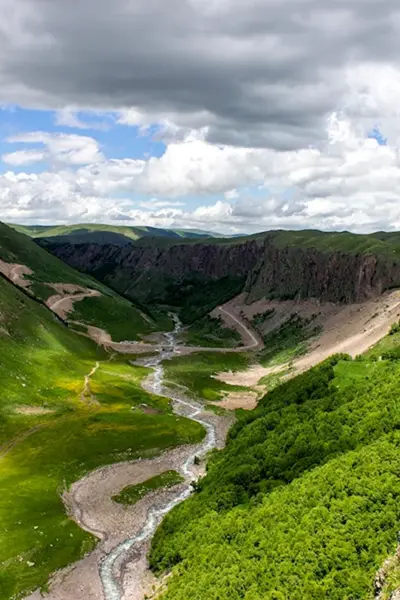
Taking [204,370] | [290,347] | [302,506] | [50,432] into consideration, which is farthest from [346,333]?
[302,506]

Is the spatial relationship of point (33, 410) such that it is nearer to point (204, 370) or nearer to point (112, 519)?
point (112, 519)

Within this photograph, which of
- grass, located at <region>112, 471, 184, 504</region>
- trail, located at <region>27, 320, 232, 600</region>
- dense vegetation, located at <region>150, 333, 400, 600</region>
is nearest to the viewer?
dense vegetation, located at <region>150, 333, 400, 600</region>

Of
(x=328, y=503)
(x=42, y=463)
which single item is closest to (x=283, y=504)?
(x=328, y=503)

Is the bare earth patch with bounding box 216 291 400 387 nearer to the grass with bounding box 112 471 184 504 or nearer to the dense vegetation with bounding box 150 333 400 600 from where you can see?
the grass with bounding box 112 471 184 504

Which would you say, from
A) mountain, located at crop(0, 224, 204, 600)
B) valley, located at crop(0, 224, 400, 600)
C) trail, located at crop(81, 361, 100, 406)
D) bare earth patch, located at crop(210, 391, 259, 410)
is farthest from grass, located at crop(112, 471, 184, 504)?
bare earth patch, located at crop(210, 391, 259, 410)

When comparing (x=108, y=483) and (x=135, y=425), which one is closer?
(x=108, y=483)

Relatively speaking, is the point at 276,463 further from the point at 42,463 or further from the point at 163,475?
the point at 42,463

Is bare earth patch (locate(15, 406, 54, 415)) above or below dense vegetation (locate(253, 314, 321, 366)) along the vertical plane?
below
